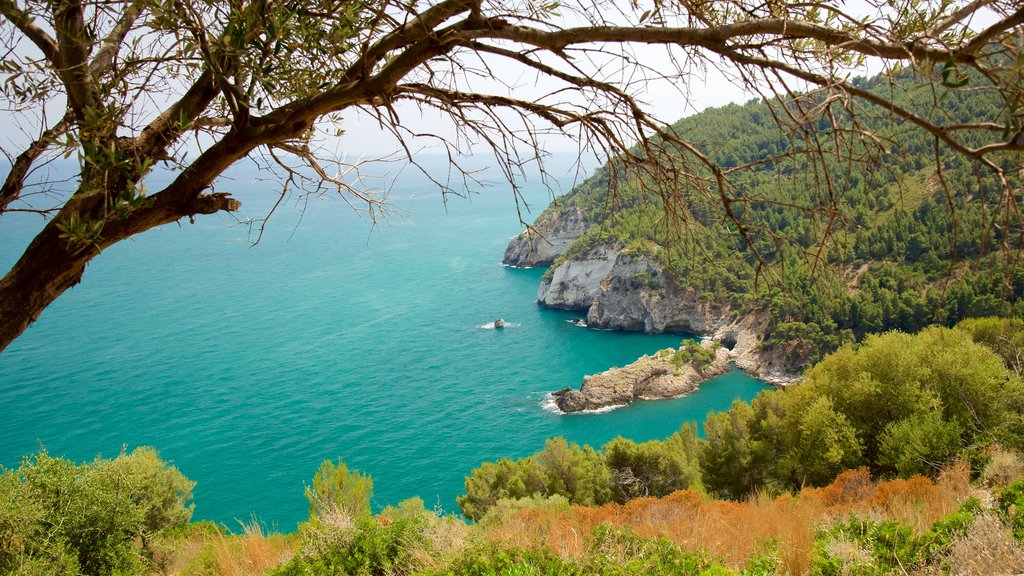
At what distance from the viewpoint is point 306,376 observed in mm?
35938

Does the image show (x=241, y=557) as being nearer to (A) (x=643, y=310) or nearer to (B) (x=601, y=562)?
(B) (x=601, y=562)

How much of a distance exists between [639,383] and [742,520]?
27.0 meters

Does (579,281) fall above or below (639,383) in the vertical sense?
above

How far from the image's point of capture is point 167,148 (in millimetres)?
2230

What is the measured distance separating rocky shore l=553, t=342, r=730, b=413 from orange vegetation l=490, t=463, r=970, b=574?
76.0 feet

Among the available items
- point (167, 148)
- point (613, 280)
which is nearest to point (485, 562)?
point (167, 148)

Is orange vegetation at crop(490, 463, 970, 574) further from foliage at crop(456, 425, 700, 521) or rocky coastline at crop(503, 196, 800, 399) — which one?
rocky coastline at crop(503, 196, 800, 399)

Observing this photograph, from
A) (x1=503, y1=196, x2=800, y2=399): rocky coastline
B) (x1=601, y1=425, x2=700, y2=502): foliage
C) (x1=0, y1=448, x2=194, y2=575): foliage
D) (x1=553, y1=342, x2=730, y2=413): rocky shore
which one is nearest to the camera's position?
(x1=0, y1=448, x2=194, y2=575): foliage

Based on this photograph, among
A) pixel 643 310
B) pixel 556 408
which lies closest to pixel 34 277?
pixel 556 408

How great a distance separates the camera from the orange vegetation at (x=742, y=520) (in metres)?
4.32

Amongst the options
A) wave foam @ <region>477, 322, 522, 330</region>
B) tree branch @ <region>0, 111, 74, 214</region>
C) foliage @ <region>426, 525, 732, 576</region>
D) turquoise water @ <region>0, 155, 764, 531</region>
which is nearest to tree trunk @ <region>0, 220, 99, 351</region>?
tree branch @ <region>0, 111, 74, 214</region>

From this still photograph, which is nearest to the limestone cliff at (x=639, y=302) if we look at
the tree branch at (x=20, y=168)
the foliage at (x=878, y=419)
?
the foliage at (x=878, y=419)

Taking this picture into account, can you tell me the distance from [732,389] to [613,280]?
13717mm

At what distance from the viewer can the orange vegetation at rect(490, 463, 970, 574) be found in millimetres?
4324
